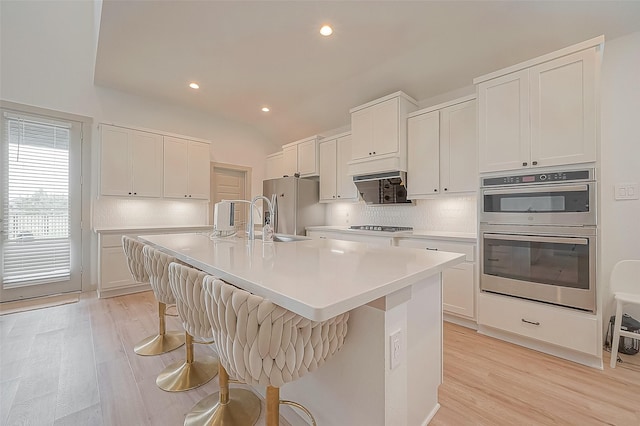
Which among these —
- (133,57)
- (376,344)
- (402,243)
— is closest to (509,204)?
(402,243)

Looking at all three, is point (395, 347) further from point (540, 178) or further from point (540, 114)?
point (540, 114)

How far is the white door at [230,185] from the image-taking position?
16.3 ft

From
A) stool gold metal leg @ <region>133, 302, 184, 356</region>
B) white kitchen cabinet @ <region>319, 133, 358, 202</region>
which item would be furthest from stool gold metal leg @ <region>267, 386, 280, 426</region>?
white kitchen cabinet @ <region>319, 133, 358, 202</region>

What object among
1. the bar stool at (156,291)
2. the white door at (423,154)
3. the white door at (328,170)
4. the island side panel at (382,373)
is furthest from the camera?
the white door at (328,170)

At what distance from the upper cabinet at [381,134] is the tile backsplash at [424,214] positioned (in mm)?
641

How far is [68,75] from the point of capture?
3.60 metres

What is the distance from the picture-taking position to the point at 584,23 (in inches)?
87.7

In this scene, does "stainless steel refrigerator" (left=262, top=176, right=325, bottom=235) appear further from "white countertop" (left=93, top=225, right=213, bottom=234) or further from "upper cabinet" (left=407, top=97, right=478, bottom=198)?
"upper cabinet" (left=407, top=97, right=478, bottom=198)

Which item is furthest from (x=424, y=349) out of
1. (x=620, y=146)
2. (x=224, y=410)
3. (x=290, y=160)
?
(x=290, y=160)

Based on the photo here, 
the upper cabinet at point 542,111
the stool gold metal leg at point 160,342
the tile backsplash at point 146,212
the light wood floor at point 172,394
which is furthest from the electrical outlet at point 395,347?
the tile backsplash at point 146,212

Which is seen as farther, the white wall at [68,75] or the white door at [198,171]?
the white door at [198,171]

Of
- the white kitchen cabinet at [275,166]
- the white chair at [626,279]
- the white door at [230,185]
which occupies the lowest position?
the white chair at [626,279]

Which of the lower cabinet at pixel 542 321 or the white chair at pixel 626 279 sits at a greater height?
the white chair at pixel 626 279

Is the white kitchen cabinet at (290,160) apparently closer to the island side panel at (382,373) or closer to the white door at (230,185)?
the white door at (230,185)
